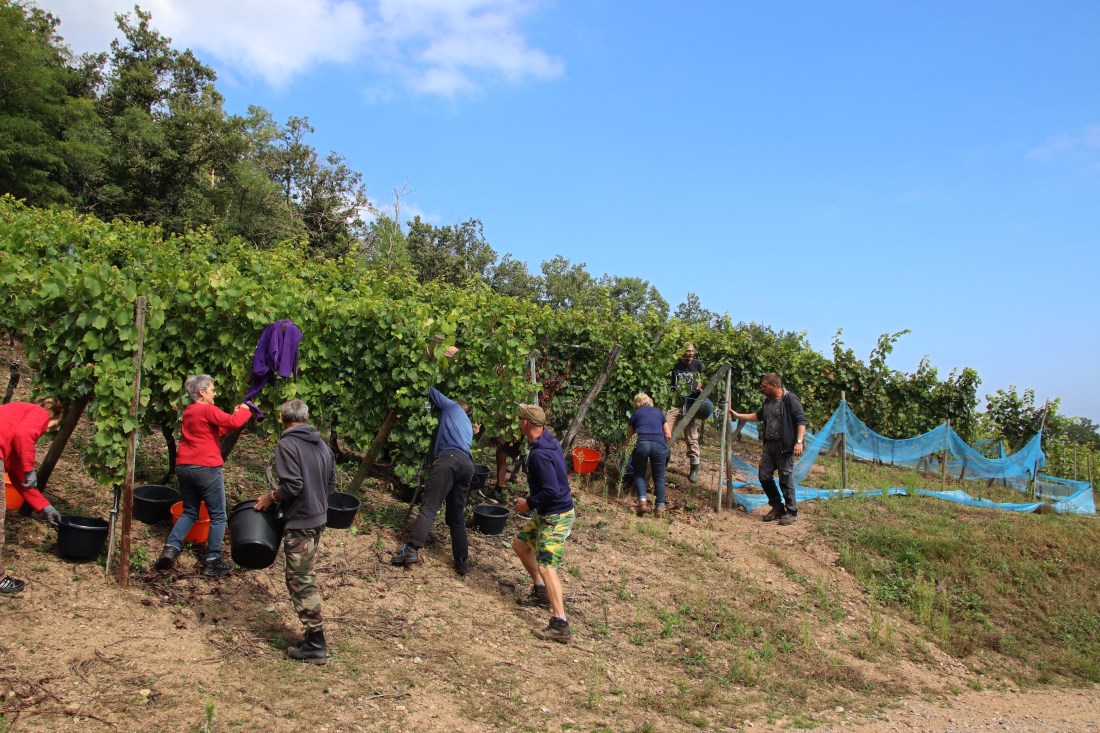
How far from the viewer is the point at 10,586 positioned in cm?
431

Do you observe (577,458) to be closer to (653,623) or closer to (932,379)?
(653,623)

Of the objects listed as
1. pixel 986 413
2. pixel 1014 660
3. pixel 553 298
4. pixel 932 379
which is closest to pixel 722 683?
pixel 1014 660

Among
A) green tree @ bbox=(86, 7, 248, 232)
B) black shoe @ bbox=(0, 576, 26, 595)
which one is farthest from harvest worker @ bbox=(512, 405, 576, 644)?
green tree @ bbox=(86, 7, 248, 232)

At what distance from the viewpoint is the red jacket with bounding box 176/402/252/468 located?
4.85m

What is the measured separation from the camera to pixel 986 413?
59.6 feet

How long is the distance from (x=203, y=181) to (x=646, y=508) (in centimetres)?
2787

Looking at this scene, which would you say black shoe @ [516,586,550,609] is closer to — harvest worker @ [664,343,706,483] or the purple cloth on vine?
the purple cloth on vine

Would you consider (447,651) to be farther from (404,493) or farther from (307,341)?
(307,341)

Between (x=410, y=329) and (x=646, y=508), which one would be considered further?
(x=646, y=508)

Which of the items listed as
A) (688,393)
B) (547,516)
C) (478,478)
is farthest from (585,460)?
(547,516)

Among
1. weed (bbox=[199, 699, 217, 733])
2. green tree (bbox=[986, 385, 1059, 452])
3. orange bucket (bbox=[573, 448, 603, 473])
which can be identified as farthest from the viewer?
green tree (bbox=[986, 385, 1059, 452])

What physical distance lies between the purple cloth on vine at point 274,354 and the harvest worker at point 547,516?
194 cm

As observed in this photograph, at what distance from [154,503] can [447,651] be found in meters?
2.44

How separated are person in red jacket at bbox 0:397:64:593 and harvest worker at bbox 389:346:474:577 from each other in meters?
2.47
